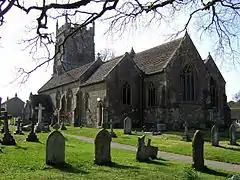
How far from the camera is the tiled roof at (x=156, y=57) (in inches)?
1331

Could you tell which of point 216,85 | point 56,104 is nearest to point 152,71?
point 216,85

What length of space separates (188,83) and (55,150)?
82.3 ft

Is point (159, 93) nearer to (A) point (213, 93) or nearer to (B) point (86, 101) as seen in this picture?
(A) point (213, 93)

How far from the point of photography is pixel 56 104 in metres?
47.8

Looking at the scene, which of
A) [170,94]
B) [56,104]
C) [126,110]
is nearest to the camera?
[170,94]

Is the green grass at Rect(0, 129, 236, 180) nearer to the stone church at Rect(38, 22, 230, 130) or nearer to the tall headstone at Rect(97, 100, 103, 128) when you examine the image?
the stone church at Rect(38, 22, 230, 130)

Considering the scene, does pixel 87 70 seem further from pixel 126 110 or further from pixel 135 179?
pixel 135 179

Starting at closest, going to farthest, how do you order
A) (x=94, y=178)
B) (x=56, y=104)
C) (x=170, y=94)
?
(x=94, y=178) → (x=170, y=94) → (x=56, y=104)

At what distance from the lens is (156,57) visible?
3616cm

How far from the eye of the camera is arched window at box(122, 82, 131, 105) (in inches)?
1358

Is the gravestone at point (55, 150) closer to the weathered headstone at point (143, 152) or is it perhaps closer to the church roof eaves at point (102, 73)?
the weathered headstone at point (143, 152)

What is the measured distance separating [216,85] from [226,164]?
2496 centimetres

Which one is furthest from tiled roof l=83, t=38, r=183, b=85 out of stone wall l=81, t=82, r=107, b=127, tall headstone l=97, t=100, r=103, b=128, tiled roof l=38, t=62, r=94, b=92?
tiled roof l=38, t=62, r=94, b=92

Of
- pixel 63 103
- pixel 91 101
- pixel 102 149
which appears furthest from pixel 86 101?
pixel 102 149
